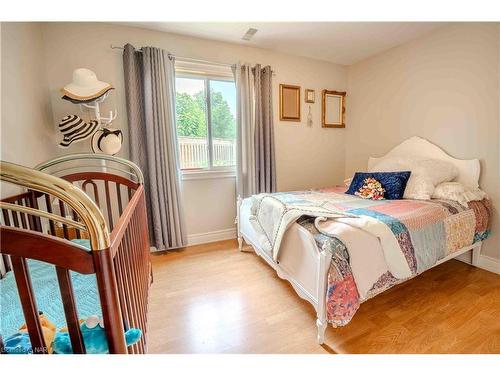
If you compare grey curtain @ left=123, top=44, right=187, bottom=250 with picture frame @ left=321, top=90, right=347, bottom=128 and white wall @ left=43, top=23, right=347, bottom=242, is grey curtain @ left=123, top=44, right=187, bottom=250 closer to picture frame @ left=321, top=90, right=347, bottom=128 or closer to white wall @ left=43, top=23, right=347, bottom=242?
white wall @ left=43, top=23, right=347, bottom=242

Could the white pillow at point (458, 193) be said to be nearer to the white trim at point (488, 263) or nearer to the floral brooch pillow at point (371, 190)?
the floral brooch pillow at point (371, 190)

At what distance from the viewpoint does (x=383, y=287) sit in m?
1.47

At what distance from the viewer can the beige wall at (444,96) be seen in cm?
206

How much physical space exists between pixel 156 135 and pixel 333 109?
2.51 m

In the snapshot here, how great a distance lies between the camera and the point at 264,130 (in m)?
2.84

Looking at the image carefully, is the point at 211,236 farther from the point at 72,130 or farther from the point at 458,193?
the point at 458,193

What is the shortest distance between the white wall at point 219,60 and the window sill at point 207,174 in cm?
6

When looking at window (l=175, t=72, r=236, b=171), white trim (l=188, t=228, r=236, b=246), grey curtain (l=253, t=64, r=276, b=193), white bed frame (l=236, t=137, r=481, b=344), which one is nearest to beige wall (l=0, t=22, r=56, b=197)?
window (l=175, t=72, r=236, b=171)

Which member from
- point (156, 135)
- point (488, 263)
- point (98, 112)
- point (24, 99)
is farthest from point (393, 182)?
point (24, 99)

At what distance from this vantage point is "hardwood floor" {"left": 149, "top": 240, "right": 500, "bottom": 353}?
1.35 m
